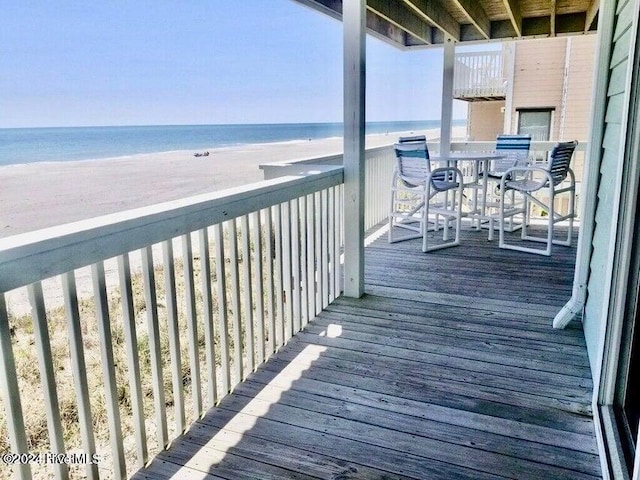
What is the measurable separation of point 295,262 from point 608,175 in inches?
64.3

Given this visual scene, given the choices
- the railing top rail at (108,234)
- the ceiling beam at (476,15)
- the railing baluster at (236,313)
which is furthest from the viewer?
the ceiling beam at (476,15)

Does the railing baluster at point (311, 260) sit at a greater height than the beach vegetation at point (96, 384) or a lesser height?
greater

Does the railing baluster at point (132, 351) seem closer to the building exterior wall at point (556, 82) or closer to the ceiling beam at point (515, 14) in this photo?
the ceiling beam at point (515, 14)

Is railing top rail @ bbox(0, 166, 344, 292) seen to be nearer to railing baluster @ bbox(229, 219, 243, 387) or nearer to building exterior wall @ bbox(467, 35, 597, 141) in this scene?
railing baluster @ bbox(229, 219, 243, 387)

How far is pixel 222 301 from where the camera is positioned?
2.13 m

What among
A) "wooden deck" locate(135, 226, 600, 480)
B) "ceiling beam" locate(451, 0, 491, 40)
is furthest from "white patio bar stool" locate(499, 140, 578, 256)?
"ceiling beam" locate(451, 0, 491, 40)

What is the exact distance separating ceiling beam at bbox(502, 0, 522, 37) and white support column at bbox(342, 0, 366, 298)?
2.58 meters

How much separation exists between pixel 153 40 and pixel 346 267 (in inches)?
917

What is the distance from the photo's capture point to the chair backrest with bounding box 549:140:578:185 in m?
4.29

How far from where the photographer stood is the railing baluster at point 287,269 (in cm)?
267

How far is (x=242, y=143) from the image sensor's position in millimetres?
30359

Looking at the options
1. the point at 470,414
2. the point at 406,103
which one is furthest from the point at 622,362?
the point at 406,103

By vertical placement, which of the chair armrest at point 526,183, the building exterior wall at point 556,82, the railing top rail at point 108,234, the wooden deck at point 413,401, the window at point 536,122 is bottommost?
the wooden deck at point 413,401

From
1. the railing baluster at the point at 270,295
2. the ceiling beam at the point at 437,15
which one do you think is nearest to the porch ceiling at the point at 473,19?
the ceiling beam at the point at 437,15
